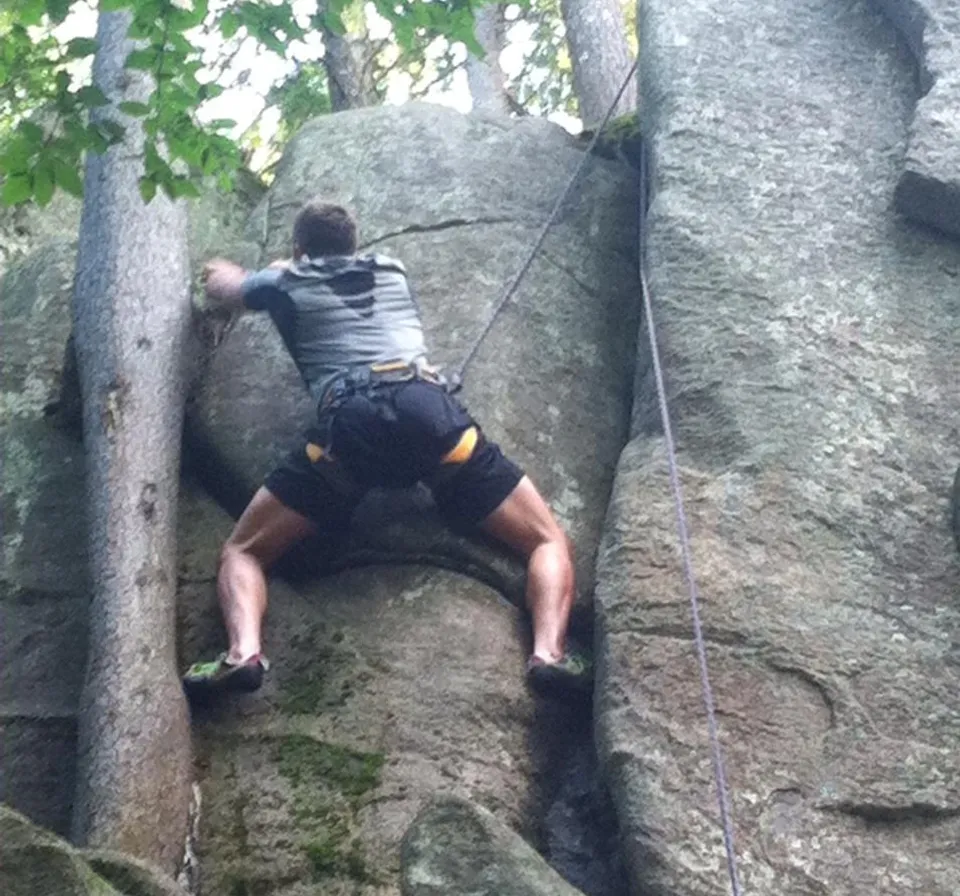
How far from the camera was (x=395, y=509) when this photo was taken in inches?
261

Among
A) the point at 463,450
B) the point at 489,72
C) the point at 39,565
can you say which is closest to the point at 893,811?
the point at 463,450

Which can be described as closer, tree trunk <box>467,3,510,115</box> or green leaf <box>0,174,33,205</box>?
green leaf <box>0,174,33,205</box>

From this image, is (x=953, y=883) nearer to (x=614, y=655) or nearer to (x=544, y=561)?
(x=614, y=655)

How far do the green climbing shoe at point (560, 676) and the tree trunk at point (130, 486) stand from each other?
1.36 metres

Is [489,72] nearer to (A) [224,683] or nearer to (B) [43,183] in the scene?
(A) [224,683]

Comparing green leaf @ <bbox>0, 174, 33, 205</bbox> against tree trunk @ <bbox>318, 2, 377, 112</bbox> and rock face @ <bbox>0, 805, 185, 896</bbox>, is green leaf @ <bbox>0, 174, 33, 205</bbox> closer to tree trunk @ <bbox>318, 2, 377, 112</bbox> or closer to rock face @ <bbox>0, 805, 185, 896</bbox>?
rock face @ <bbox>0, 805, 185, 896</bbox>

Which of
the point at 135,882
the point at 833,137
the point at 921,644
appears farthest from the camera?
the point at 833,137

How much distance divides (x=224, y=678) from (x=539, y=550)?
1393mm

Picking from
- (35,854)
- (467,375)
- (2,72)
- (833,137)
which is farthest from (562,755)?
(833,137)

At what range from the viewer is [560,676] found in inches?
237

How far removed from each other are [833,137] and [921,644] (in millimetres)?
3309

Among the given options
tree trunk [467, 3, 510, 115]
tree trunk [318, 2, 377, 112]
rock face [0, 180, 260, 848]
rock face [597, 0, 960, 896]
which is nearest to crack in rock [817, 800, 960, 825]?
rock face [597, 0, 960, 896]

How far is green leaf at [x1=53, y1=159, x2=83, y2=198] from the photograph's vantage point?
16.5 feet

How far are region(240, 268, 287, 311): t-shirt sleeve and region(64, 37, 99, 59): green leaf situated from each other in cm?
149
